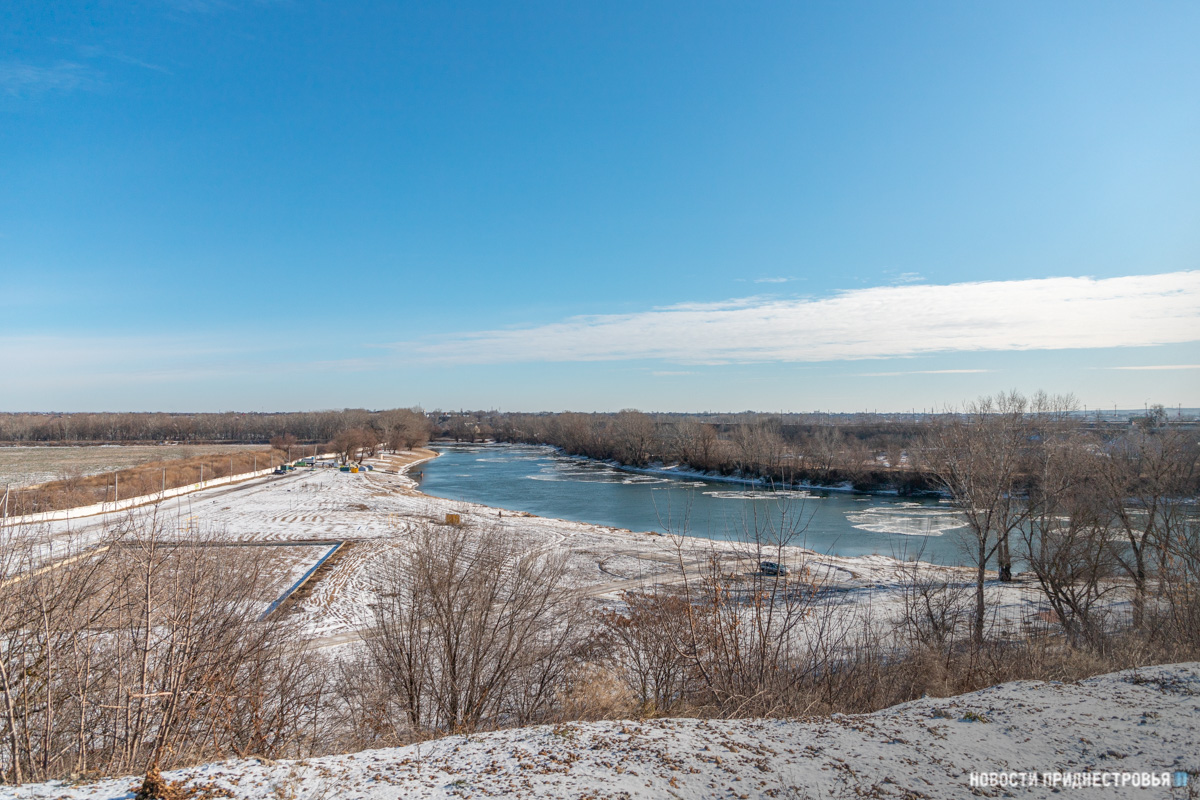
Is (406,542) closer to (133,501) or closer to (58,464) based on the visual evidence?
(133,501)

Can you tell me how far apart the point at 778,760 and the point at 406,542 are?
25.8m

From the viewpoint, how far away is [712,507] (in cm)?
4300

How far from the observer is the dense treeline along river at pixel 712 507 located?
98.8 feet

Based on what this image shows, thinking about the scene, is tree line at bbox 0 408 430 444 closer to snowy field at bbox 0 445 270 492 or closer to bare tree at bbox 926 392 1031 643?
snowy field at bbox 0 445 270 492

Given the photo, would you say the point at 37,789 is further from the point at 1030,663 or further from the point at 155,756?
the point at 1030,663

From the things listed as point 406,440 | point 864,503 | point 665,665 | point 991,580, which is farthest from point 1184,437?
point 406,440

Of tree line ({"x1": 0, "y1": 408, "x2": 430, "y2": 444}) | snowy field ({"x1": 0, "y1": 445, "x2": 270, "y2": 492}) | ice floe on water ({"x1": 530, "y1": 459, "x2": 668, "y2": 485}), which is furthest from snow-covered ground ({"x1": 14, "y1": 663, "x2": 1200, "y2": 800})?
tree line ({"x1": 0, "y1": 408, "x2": 430, "y2": 444})

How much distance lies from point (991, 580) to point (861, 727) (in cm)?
2234

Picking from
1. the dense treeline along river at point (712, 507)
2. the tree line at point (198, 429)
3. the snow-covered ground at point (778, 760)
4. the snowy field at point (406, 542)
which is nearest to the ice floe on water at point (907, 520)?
the dense treeline along river at point (712, 507)

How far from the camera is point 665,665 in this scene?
29.8ft

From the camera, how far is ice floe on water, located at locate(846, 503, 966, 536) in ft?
111

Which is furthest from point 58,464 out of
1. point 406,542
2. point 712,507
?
point 712,507

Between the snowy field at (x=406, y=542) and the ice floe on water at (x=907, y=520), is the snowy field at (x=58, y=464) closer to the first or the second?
the snowy field at (x=406, y=542)

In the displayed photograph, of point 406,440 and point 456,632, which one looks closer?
point 456,632
